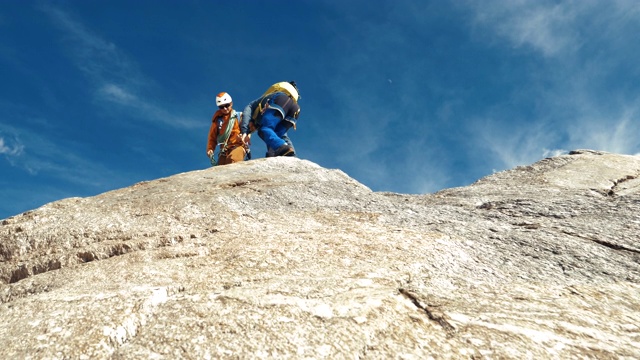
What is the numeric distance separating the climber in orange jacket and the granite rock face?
6.02m

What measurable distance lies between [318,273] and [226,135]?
449 inches

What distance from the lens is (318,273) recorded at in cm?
565

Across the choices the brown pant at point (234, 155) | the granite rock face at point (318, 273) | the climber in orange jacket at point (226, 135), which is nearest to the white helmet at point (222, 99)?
the climber in orange jacket at point (226, 135)

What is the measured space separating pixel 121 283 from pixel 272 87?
13.1 meters

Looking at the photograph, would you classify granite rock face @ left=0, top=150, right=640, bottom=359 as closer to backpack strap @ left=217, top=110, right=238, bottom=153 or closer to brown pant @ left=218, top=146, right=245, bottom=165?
brown pant @ left=218, top=146, right=245, bottom=165

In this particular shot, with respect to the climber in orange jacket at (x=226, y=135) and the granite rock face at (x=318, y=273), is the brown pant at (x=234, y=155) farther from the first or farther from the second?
the granite rock face at (x=318, y=273)

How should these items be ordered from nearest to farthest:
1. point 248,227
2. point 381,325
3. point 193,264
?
point 381,325 < point 193,264 < point 248,227

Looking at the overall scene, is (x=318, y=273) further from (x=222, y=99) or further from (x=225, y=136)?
(x=222, y=99)

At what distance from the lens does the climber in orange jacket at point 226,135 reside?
1627cm

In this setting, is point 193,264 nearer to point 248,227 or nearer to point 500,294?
point 248,227

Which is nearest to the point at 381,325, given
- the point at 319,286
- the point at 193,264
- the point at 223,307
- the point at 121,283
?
the point at 319,286

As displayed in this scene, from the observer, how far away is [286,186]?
9445 mm

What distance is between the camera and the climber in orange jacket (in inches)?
640

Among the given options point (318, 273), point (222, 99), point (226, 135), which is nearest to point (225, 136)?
point (226, 135)
